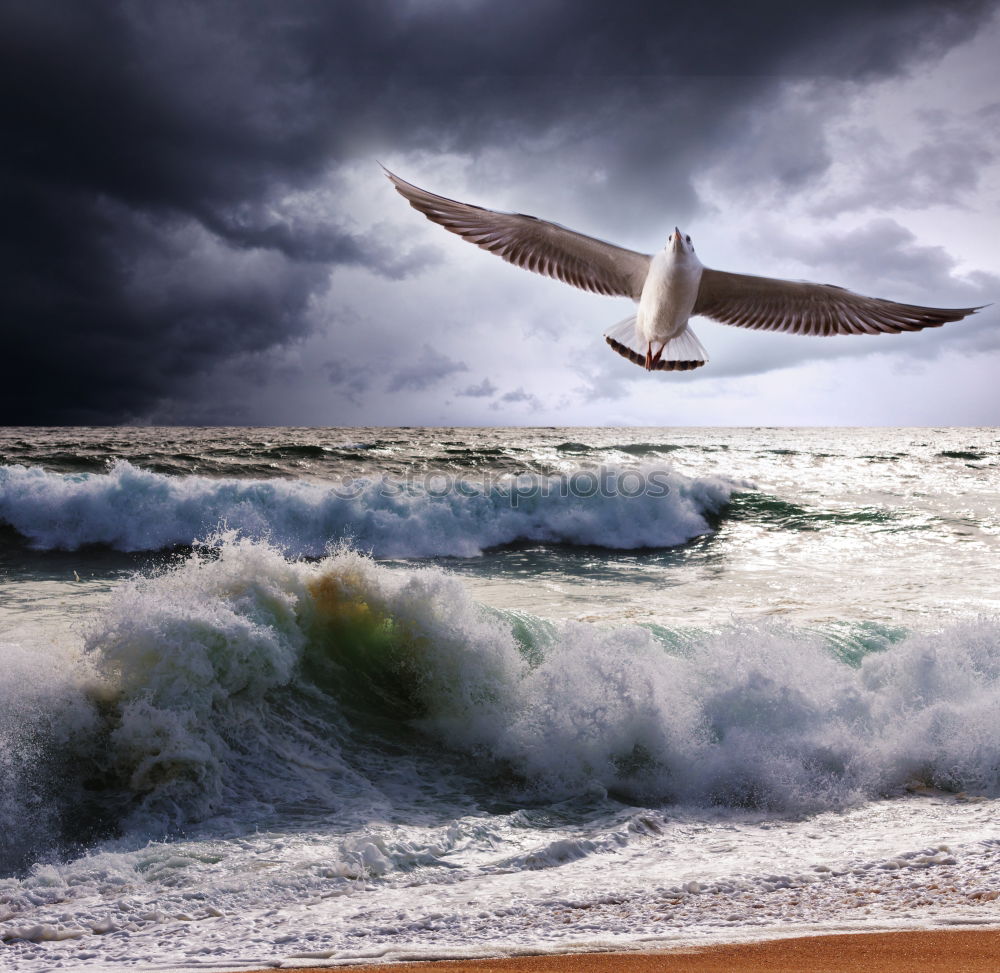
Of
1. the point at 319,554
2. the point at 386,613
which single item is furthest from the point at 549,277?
the point at 319,554

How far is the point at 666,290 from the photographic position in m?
6.04

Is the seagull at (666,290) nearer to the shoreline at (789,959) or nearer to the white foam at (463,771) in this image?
the white foam at (463,771)

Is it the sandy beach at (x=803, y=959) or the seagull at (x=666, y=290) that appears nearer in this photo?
the sandy beach at (x=803, y=959)

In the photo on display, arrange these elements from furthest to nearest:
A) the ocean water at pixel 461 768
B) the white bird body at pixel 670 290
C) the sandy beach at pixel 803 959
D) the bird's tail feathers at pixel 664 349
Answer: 1. the bird's tail feathers at pixel 664 349
2. the white bird body at pixel 670 290
3. the ocean water at pixel 461 768
4. the sandy beach at pixel 803 959

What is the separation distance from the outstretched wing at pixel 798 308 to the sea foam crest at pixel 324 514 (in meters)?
7.38

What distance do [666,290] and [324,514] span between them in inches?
372

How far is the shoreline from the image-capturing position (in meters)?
2.51

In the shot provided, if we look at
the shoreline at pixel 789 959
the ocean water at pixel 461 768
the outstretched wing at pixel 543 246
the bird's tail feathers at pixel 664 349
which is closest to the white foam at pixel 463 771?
the ocean water at pixel 461 768

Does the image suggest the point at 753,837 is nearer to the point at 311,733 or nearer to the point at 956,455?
the point at 311,733

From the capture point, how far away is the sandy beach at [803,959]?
2.51 metres

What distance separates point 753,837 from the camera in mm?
4195

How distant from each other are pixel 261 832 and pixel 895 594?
7893 millimetres

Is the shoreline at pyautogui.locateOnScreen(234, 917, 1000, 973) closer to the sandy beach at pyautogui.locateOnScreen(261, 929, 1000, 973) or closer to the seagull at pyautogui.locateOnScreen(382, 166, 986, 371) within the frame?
the sandy beach at pyautogui.locateOnScreen(261, 929, 1000, 973)

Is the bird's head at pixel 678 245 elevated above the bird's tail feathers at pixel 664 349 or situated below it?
above
